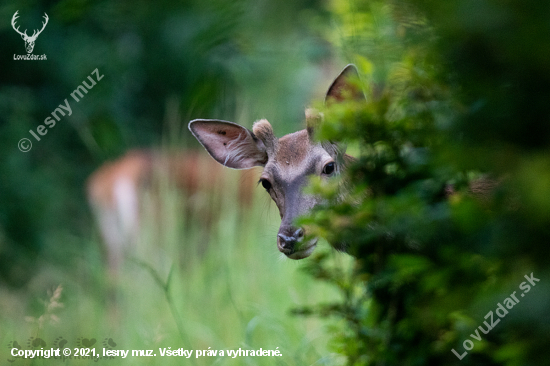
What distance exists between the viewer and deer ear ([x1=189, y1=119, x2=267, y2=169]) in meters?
2.69

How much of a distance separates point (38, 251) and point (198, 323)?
310 cm

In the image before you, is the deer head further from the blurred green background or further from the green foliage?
the green foliage

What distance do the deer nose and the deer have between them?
6.37ft

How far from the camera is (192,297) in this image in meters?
3.78

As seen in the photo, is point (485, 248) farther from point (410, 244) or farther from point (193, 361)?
point (193, 361)

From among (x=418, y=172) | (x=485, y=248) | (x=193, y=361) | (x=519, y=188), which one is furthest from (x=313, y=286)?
(x=519, y=188)

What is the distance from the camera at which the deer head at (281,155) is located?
100.0 inches

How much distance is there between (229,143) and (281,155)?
30cm

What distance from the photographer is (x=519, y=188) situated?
2.36ft

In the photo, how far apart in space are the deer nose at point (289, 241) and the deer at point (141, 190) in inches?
76.5

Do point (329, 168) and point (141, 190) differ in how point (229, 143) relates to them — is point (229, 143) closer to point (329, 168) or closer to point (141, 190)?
point (329, 168)

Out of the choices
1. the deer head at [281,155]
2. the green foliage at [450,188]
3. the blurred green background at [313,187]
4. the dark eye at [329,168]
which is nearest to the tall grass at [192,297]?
the blurred green background at [313,187]

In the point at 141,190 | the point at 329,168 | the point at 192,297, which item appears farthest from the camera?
the point at 141,190

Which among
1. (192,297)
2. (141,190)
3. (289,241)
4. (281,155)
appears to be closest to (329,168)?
(281,155)
